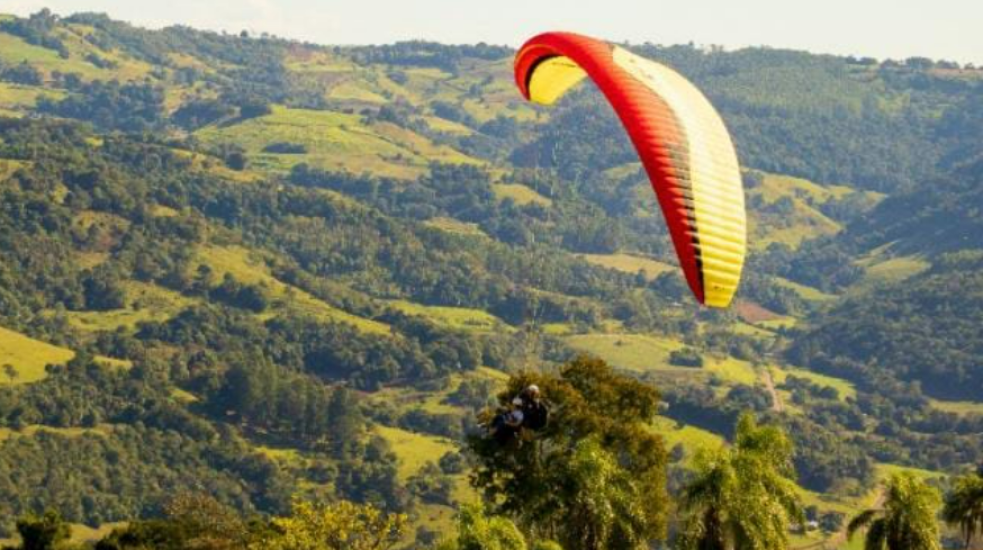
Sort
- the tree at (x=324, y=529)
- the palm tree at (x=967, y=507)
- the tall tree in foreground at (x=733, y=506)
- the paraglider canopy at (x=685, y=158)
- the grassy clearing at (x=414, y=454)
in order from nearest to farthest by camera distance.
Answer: the paraglider canopy at (x=685, y=158) → the tall tree in foreground at (x=733, y=506) → the palm tree at (x=967, y=507) → the tree at (x=324, y=529) → the grassy clearing at (x=414, y=454)

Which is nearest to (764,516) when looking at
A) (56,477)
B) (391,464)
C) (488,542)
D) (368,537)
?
(488,542)

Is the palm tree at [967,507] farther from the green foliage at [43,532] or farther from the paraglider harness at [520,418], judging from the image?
the green foliage at [43,532]

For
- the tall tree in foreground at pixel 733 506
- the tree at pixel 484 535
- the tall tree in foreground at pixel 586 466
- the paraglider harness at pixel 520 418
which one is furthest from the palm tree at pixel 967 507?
the tree at pixel 484 535

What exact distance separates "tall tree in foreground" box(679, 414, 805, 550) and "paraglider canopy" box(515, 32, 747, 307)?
7.55m

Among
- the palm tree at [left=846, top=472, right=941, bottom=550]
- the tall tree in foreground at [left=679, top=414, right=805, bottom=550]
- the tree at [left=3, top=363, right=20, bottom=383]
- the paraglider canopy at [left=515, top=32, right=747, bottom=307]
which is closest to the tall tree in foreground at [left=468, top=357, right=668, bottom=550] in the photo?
the tall tree in foreground at [left=679, top=414, right=805, bottom=550]

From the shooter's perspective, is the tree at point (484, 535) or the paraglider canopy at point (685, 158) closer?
the paraglider canopy at point (685, 158)

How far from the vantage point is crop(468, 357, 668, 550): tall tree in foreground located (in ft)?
142

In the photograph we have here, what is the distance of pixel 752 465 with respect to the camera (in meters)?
39.0

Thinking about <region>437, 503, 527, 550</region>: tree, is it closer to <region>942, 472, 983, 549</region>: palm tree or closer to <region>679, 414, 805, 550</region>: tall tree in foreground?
<region>679, 414, 805, 550</region>: tall tree in foreground

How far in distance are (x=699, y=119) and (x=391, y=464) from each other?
6222 inches

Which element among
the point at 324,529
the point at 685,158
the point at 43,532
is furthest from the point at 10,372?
the point at 685,158

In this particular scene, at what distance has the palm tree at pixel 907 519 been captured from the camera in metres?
38.4

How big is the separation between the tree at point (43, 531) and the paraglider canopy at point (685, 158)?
145 ft

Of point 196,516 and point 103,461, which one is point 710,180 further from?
point 103,461
